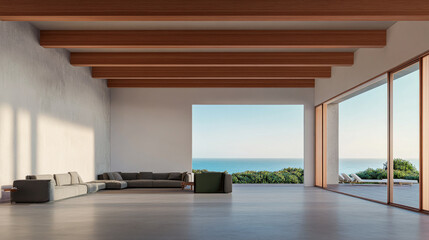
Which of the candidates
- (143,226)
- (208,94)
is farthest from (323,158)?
(143,226)

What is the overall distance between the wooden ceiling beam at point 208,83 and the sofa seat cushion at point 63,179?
532cm

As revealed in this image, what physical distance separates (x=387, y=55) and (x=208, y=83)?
793 cm

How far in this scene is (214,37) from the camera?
34.4ft

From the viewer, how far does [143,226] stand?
6.43 m

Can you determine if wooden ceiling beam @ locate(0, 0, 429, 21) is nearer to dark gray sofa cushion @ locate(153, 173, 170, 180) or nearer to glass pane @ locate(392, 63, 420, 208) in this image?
glass pane @ locate(392, 63, 420, 208)

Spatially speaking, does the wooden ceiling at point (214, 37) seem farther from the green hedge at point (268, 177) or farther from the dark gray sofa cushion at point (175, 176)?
the green hedge at point (268, 177)

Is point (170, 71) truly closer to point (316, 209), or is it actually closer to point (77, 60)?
point (77, 60)

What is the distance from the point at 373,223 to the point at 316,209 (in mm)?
1945

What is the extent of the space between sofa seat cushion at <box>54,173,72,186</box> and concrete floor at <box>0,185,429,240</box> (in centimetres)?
225

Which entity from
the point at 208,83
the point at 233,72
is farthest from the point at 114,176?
the point at 233,72

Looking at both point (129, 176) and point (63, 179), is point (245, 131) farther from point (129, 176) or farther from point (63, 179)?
point (63, 179)

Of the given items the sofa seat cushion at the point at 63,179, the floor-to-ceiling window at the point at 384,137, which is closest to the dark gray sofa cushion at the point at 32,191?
the sofa seat cushion at the point at 63,179

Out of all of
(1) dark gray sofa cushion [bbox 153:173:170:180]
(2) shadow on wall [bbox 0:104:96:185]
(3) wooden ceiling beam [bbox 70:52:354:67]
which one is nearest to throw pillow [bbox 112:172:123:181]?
(2) shadow on wall [bbox 0:104:96:185]

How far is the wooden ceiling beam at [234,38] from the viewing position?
10.4 meters
